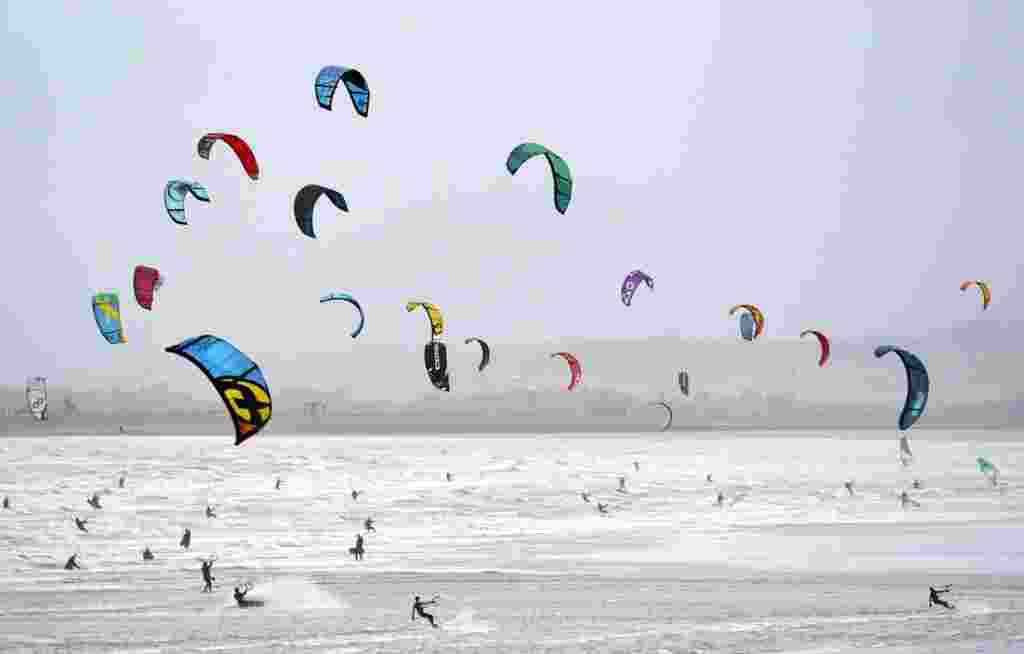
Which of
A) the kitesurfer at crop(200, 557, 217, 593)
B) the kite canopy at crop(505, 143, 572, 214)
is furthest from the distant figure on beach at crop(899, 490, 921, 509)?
the kitesurfer at crop(200, 557, 217, 593)

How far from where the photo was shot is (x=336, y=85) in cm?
3209

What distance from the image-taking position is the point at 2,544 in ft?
79.5

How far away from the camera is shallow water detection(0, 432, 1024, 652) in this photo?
16.8m

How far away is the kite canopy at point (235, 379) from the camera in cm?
1831

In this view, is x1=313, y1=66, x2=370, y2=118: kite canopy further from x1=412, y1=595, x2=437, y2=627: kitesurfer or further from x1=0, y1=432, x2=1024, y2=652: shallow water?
x1=412, y1=595, x2=437, y2=627: kitesurfer

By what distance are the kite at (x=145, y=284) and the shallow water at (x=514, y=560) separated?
17.2 feet

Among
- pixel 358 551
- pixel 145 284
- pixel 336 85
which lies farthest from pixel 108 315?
pixel 358 551

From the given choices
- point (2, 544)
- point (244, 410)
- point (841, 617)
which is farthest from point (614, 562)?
point (2, 544)

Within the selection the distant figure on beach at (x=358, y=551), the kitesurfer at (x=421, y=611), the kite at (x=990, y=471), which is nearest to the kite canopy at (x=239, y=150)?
the distant figure on beach at (x=358, y=551)

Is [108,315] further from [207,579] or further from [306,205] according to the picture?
[207,579]

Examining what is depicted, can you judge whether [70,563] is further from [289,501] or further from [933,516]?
[933,516]

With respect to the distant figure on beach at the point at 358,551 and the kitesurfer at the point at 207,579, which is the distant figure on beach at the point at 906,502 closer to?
the distant figure on beach at the point at 358,551

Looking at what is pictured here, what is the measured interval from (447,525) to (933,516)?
1105cm

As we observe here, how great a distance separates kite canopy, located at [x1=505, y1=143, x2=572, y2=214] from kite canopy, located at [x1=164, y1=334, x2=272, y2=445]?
13.8 meters
